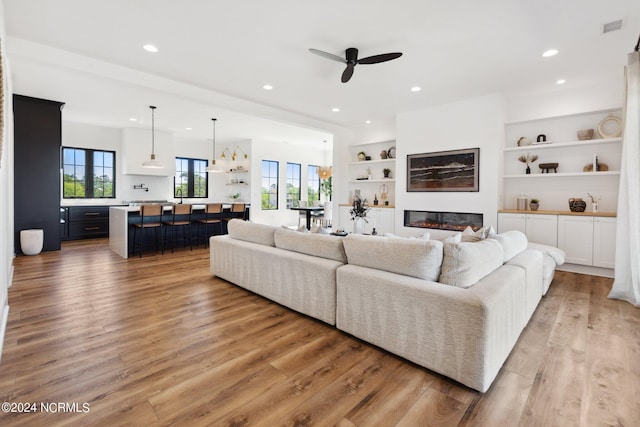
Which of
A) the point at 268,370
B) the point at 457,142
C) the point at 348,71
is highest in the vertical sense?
the point at 348,71

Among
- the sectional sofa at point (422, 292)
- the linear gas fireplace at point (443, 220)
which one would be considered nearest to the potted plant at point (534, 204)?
the linear gas fireplace at point (443, 220)

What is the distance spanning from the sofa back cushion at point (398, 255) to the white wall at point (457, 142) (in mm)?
3593

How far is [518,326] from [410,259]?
1071mm

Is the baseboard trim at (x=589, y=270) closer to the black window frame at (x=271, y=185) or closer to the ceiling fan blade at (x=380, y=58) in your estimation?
the ceiling fan blade at (x=380, y=58)

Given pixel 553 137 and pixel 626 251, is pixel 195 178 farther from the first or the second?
pixel 626 251

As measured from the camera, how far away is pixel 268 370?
6.89 feet

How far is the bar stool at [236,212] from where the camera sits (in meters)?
7.35

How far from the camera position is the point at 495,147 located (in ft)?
17.0

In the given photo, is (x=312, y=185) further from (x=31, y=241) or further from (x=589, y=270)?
(x=589, y=270)

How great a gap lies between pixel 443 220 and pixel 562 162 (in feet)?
6.75

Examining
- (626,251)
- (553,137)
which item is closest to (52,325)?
(626,251)

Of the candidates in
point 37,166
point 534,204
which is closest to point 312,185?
point 534,204

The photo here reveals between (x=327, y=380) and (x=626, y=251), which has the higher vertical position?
(x=626, y=251)

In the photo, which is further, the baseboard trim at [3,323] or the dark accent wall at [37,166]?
the dark accent wall at [37,166]
